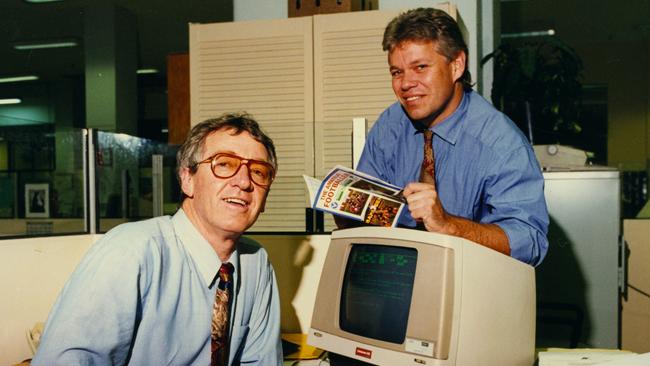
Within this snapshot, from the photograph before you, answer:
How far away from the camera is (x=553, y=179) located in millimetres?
2297

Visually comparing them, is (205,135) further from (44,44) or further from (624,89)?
(624,89)

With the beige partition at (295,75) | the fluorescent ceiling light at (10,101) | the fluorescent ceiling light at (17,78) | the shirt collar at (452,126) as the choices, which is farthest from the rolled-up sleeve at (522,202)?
the fluorescent ceiling light at (10,101)

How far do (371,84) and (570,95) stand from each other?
0.94 meters

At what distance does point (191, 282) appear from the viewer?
4.38 feet

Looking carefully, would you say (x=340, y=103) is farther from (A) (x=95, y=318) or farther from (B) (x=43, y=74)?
(B) (x=43, y=74)

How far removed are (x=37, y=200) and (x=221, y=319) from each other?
342 centimetres

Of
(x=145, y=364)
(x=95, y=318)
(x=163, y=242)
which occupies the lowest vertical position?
(x=145, y=364)

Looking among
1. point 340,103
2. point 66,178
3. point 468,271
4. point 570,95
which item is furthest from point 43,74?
point 468,271

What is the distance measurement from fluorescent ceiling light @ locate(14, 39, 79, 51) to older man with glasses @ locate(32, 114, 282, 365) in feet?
20.5

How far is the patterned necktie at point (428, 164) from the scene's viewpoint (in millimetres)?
1568

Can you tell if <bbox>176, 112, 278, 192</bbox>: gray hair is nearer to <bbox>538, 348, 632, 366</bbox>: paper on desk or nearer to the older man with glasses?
the older man with glasses

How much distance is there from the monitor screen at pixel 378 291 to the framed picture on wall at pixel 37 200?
11.5ft

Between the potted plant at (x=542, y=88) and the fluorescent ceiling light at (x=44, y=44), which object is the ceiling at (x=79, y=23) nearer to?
the fluorescent ceiling light at (x=44, y=44)

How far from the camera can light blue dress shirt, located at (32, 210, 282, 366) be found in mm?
1129
